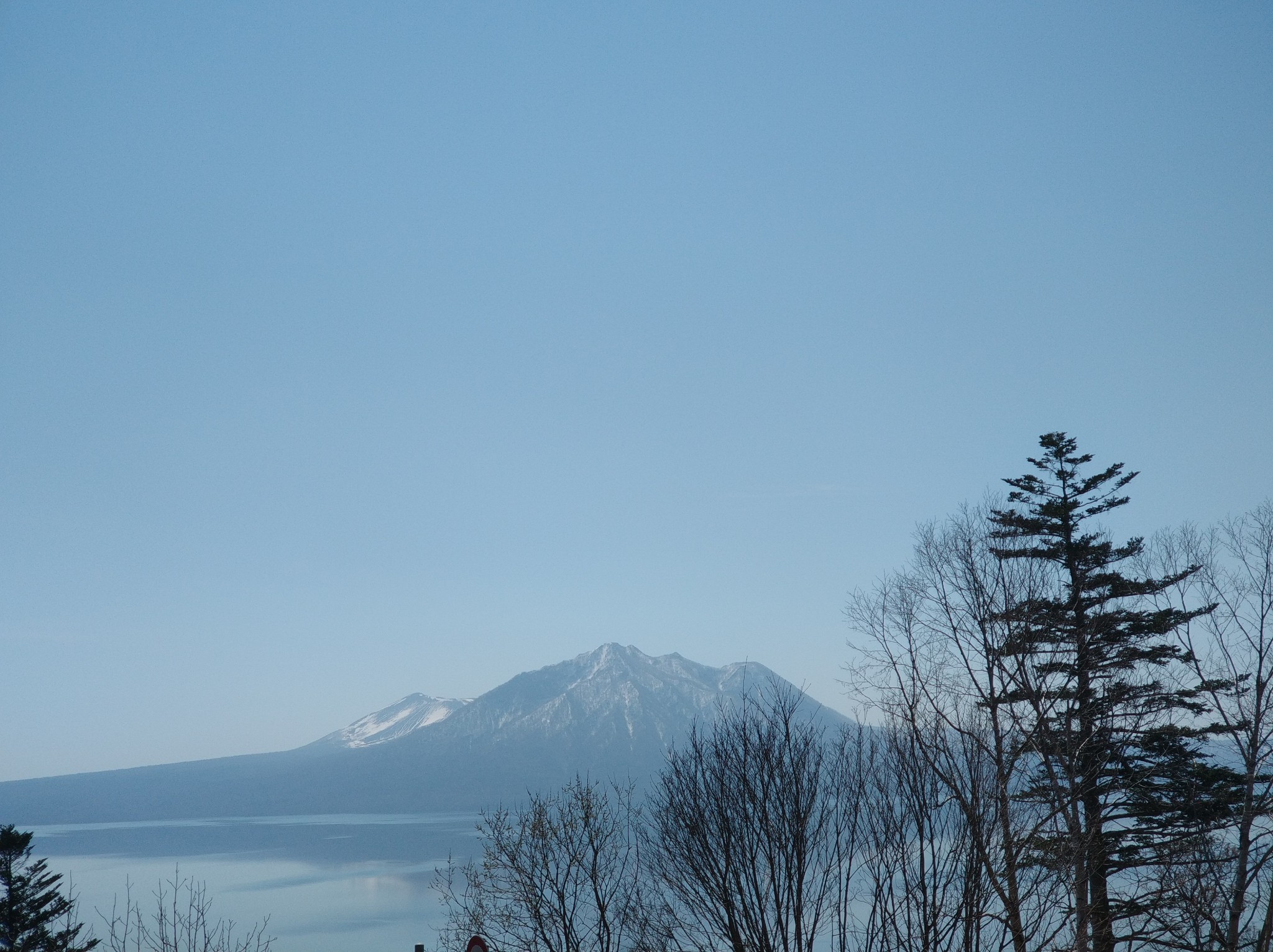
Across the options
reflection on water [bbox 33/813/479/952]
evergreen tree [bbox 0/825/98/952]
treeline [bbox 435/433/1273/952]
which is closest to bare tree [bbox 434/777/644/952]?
treeline [bbox 435/433/1273/952]

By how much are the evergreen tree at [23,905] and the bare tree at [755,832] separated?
25638mm

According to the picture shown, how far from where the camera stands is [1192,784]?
819 inches

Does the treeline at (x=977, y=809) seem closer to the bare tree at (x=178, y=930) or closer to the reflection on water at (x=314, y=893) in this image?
the bare tree at (x=178, y=930)

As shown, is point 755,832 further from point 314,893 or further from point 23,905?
point 314,893

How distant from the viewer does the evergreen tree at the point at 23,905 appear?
31.4 meters

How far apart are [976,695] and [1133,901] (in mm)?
6400

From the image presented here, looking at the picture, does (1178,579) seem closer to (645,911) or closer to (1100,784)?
(1100,784)

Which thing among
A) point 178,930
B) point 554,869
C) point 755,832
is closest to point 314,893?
point 178,930

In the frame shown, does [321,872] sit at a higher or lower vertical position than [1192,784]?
lower

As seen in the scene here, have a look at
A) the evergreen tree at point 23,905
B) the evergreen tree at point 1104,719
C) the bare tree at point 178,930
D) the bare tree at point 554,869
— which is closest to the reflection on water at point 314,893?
the bare tree at point 178,930

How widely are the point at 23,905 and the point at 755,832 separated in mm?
33213

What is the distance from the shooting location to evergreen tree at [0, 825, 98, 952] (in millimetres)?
31438

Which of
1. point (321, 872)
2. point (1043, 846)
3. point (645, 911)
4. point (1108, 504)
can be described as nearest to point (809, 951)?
point (645, 911)

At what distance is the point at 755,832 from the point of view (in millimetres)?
12133
